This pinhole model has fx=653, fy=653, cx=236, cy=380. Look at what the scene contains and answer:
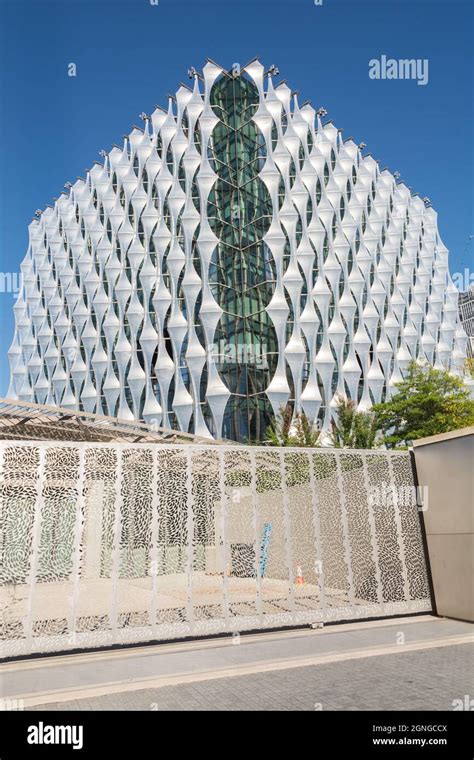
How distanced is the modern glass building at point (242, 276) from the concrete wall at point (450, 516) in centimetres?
2988

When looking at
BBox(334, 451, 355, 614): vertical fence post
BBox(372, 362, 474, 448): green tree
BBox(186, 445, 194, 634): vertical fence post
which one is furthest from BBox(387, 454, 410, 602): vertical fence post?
BBox(372, 362, 474, 448): green tree

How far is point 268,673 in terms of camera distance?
8.54 metres

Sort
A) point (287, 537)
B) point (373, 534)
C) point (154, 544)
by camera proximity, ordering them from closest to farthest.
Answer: point (154, 544) < point (287, 537) < point (373, 534)

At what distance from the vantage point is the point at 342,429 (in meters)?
32.8

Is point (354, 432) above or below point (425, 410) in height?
below

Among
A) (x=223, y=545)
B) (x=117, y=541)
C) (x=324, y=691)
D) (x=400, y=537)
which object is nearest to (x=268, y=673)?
(x=324, y=691)

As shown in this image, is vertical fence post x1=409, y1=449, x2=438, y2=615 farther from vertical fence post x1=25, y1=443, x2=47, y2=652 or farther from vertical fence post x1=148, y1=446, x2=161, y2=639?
vertical fence post x1=25, y1=443, x2=47, y2=652

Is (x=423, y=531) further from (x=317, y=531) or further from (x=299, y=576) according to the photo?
(x=299, y=576)

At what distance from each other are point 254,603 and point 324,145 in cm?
4458

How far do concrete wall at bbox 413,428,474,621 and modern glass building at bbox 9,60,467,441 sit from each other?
2988 cm

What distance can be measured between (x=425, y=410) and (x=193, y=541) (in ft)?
75.0

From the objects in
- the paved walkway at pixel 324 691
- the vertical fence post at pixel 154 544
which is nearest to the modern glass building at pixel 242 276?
the vertical fence post at pixel 154 544

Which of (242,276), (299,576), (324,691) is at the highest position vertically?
(242,276)
